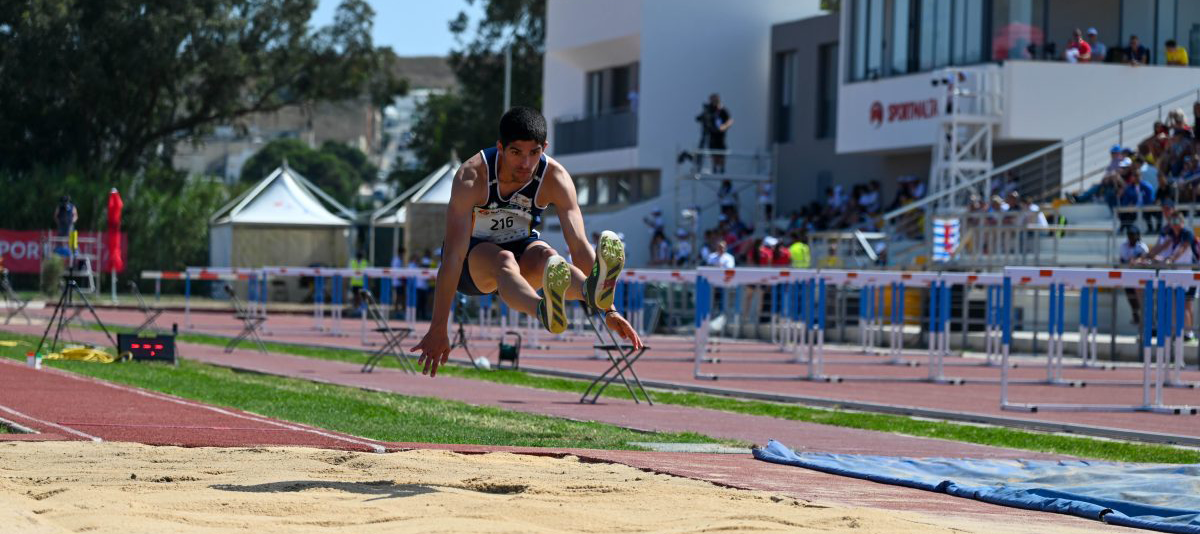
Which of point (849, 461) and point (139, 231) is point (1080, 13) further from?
point (139, 231)

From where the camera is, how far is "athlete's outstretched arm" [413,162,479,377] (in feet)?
25.5

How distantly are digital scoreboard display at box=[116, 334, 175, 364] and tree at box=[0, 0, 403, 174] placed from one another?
109ft

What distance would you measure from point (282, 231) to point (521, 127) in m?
35.8

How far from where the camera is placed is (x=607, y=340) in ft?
81.0

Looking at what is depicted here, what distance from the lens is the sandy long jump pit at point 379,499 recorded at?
6324 mm

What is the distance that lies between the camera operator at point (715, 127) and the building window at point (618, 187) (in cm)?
320

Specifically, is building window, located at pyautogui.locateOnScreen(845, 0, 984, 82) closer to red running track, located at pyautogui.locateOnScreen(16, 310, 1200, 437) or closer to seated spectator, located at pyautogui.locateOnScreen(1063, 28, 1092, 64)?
seated spectator, located at pyautogui.locateOnScreen(1063, 28, 1092, 64)

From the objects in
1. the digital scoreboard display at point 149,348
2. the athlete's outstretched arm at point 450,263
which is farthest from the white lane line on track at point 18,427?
the digital scoreboard display at point 149,348

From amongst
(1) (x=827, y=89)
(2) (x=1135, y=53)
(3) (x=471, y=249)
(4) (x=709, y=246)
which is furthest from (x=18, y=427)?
(1) (x=827, y=89)

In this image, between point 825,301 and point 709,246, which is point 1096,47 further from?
point 825,301

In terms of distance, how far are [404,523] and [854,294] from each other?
2365 centimetres

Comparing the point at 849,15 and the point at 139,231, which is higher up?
the point at 849,15

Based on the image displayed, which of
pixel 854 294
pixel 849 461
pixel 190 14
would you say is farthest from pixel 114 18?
pixel 849 461

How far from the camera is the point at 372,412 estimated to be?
12867 millimetres
